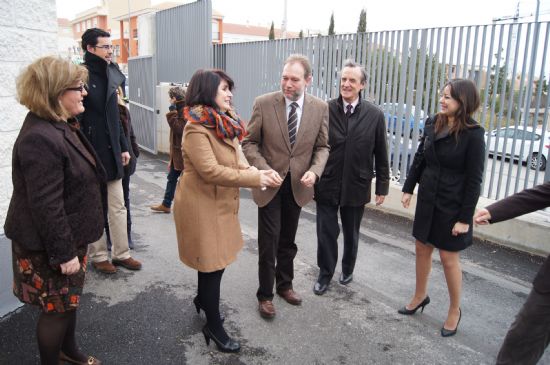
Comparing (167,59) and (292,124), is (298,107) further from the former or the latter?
(167,59)

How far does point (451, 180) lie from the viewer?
10.1 feet

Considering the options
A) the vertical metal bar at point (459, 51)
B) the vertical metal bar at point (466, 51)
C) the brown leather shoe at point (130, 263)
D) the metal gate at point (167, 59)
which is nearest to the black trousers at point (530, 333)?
the brown leather shoe at point (130, 263)

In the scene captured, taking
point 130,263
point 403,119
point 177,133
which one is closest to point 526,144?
point 403,119

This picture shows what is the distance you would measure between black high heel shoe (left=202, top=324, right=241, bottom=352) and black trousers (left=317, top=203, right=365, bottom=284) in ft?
3.89

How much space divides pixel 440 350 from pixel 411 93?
378 centimetres

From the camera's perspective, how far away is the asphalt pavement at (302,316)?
9.46 ft

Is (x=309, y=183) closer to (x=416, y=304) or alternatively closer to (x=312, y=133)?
(x=312, y=133)

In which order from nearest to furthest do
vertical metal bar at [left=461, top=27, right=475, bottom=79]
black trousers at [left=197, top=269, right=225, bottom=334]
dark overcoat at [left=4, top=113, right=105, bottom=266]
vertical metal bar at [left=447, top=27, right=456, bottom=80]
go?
dark overcoat at [left=4, top=113, right=105, bottom=266] < black trousers at [left=197, top=269, right=225, bottom=334] < vertical metal bar at [left=461, top=27, right=475, bottom=79] < vertical metal bar at [left=447, top=27, right=456, bottom=80]

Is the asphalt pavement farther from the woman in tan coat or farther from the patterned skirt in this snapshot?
the patterned skirt

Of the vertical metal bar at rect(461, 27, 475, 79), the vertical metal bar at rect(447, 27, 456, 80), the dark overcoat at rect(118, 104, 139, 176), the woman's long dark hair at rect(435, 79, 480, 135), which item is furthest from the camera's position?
the vertical metal bar at rect(447, 27, 456, 80)

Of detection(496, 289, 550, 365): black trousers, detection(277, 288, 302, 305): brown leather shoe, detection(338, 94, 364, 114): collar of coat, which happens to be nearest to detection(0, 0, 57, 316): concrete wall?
detection(277, 288, 302, 305): brown leather shoe

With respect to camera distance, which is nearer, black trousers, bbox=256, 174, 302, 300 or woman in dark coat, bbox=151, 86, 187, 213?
black trousers, bbox=256, 174, 302, 300

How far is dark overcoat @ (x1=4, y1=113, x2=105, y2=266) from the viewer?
205 centimetres

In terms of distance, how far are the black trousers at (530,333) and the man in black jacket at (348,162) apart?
5.25 ft
